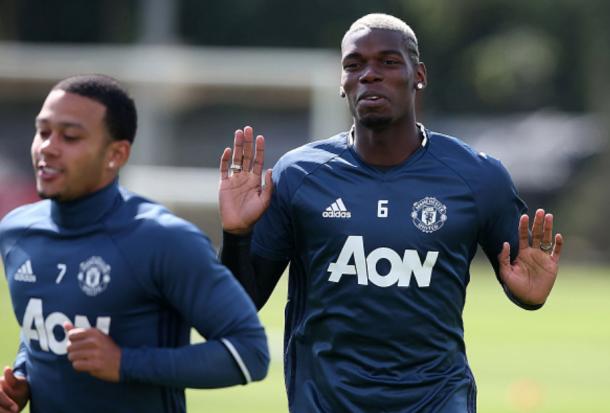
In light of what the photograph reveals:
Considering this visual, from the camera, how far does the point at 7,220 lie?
4.39 m

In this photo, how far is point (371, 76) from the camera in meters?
5.15

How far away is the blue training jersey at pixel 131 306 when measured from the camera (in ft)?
12.8

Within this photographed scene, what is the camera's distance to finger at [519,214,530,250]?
5.16 meters

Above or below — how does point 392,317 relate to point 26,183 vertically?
below

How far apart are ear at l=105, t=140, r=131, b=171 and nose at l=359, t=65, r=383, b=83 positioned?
4.39 ft

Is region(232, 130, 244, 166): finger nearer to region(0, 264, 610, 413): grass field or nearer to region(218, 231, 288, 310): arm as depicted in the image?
region(218, 231, 288, 310): arm

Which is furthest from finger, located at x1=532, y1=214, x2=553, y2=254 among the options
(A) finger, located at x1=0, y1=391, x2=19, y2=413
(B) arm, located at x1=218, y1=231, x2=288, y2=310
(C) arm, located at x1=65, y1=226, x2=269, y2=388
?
(A) finger, located at x1=0, y1=391, x2=19, y2=413

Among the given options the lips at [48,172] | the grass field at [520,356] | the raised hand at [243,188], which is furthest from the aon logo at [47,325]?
the grass field at [520,356]

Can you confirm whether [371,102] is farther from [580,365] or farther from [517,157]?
[517,157]

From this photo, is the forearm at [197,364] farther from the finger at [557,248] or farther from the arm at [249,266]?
the finger at [557,248]

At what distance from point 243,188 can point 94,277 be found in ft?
4.43

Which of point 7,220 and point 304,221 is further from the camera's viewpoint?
point 304,221

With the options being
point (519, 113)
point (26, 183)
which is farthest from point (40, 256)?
point (519, 113)

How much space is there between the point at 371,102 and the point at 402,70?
0.22m
